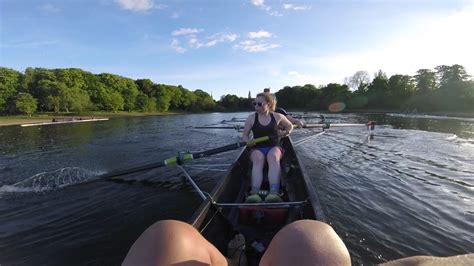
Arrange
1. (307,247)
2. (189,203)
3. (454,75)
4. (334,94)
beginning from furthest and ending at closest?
(334,94), (454,75), (189,203), (307,247)

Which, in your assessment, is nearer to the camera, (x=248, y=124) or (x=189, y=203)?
(x=248, y=124)

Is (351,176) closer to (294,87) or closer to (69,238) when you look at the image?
(69,238)

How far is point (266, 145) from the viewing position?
264 inches

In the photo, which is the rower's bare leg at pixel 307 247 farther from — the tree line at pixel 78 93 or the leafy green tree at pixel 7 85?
the leafy green tree at pixel 7 85

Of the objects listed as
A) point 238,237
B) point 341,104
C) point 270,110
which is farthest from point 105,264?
point 341,104

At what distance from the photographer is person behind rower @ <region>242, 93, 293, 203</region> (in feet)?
18.4

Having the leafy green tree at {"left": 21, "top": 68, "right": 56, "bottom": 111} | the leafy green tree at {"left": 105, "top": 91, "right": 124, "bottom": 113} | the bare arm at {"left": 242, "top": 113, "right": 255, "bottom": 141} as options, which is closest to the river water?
the bare arm at {"left": 242, "top": 113, "right": 255, "bottom": 141}

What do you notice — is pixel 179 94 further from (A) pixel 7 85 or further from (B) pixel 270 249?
(B) pixel 270 249

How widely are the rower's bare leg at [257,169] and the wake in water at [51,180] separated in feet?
19.8

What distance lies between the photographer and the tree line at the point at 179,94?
62344 millimetres

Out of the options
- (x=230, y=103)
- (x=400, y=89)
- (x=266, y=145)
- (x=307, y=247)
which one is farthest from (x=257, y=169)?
(x=230, y=103)

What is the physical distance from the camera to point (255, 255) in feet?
13.3

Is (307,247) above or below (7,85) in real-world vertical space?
below

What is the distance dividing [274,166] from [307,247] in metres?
3.79
